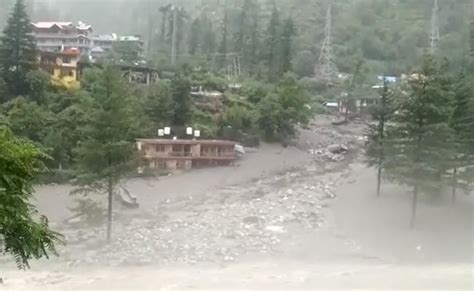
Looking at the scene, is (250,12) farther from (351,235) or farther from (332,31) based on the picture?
(351,235)

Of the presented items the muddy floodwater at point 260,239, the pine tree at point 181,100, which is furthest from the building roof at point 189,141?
the pine tree at point 181,100

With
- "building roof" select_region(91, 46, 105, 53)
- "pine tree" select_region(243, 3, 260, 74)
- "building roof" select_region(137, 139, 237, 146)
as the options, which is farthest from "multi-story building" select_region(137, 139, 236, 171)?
"building roof" select_region(91, 46, 105, 53)

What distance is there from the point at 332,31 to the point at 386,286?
12.0m

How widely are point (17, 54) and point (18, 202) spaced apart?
24.7ft

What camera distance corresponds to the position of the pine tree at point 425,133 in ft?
18.7

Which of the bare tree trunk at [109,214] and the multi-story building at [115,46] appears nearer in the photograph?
the bare tree trunk at [109,214]

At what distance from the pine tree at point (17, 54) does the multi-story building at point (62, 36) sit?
2.15 meters

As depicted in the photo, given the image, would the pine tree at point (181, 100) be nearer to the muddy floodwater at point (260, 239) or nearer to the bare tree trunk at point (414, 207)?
the muddy floodwater at point (260, 239)

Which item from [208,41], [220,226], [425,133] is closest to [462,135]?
[425,133]

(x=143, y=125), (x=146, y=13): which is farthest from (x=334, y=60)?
(x=143, y=125)

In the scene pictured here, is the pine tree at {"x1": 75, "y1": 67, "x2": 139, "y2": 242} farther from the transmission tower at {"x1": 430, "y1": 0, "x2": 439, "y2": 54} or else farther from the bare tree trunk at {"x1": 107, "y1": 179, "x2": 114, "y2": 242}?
the transmission tower at {"x1": 430, "y1": 0, "x2": 439, "y2": 54}

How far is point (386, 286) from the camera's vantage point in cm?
445

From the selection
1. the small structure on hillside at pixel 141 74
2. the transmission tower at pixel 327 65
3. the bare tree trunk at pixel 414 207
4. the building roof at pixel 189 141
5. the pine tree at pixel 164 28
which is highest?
the pine tree at pixel 164 28

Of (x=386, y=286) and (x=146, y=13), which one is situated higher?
(x=146, y=13)
